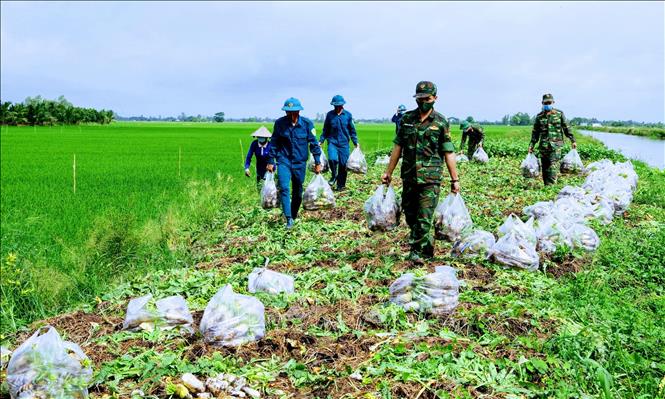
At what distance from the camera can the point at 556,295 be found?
4445 millimetres

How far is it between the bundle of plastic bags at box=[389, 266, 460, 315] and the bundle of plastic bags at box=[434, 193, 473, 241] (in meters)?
1.70

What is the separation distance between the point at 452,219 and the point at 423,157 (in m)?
0.87

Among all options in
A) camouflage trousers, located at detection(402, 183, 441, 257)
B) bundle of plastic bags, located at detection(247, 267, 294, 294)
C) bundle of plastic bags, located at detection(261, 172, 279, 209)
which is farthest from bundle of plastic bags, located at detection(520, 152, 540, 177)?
bundle of plastic bags, located at detection(247, 267, 294, 294)

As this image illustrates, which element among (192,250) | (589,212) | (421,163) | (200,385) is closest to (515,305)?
(421,163)

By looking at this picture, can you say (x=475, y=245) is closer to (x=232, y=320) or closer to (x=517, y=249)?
(x=517, y=249)

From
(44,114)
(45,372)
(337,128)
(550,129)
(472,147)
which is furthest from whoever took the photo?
(44,114)

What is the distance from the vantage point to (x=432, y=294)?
392cm

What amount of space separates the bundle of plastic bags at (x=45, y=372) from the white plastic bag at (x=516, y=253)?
3.80 m

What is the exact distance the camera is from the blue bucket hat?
6.90 metres

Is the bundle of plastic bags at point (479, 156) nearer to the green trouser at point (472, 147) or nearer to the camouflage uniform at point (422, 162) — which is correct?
the green trouser at point (472, 147)

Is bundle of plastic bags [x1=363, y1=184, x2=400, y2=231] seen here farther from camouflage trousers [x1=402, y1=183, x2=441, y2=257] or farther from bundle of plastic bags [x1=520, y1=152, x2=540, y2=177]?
bundle of plastic bags [x1=520, y1=152, x2=540, y2=177]

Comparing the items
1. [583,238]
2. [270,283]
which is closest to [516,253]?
[583,238]

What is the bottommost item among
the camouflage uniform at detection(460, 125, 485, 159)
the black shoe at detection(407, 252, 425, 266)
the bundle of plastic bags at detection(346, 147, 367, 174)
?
the black shoe at detection(407, 252, 425, 266)

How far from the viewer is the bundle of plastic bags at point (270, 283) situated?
448cm
